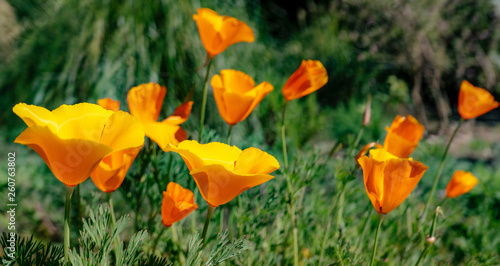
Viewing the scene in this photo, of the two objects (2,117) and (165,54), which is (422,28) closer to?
(165,54)

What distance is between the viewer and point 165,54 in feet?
7.25

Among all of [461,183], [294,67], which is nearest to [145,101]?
[461,183]

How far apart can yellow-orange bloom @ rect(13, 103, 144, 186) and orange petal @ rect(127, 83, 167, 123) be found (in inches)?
5.8

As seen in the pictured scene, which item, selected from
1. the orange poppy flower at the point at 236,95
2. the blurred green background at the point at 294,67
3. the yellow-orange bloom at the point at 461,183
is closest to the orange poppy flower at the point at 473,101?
the yellow-orange bloom at the point at 461,183

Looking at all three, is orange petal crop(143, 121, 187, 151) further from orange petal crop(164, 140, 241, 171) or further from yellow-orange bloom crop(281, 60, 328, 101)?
yellow-orange bloom crop(281, 60, 328, 101)

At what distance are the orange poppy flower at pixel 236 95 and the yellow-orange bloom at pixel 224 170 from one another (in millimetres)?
146

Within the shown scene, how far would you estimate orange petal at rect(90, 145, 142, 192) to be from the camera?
0.61m

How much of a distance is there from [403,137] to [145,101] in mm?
445

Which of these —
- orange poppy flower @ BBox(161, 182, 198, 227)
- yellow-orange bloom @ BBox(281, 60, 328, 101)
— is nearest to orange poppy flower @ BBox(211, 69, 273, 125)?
yellow-orange bloom @ BBox(281, 60, 328, 101)

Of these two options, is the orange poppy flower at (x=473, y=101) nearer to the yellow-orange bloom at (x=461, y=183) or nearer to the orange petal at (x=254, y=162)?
the yellow-orange bloom at (x=461, y=183)

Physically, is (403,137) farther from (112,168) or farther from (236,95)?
(112,168)

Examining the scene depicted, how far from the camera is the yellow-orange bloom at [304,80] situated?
2.48ft

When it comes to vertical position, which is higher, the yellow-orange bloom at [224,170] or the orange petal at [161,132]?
the yellow-orange bloom at [224,170]

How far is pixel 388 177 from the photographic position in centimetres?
57
